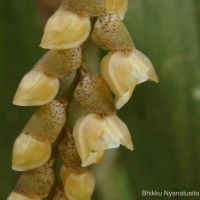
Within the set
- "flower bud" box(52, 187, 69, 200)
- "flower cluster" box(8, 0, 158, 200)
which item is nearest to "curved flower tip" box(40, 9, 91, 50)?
"flower cluster" box(8, 0, 158, 200)

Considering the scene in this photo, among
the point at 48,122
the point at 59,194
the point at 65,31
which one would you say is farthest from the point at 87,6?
the point at 59,194

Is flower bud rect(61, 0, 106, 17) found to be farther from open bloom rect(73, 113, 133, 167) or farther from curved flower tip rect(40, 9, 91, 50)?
open bloom rect(73, 113, 133, 167)

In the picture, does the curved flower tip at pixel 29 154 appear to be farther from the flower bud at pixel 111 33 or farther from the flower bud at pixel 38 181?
the flower bud at pixel 111 33

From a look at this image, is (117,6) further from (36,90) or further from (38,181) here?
(38,181)

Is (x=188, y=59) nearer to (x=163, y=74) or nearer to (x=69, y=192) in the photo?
(x=163, y=74)

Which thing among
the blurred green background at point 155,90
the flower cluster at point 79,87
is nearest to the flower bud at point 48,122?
the flower cluster at point 79,87
